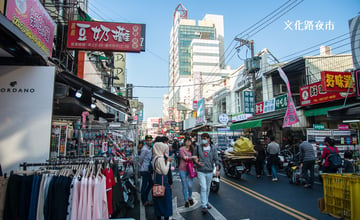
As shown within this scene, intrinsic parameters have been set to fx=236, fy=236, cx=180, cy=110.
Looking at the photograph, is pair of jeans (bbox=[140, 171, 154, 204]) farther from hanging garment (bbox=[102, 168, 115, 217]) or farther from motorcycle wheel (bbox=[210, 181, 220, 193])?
motorcycle wheel (bbox=[210, 181, 220, 193])

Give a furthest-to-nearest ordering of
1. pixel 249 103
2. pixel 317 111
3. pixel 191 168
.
→ pixel 249 103 < pixel 317 111 < pixel 191 168

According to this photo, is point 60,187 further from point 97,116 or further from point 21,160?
point 97,116

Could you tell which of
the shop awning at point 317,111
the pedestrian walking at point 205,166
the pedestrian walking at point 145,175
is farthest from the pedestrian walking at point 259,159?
the pedestrian walking at point 145,175

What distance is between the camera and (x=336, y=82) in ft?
36.9

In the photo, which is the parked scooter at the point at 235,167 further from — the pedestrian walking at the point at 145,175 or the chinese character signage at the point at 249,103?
the chinese character signage at the point at 249,103

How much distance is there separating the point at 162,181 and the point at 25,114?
3658 millimetres

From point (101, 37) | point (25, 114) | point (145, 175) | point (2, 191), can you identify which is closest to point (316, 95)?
point (145, 175)

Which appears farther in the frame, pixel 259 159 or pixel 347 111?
pixel 259 159

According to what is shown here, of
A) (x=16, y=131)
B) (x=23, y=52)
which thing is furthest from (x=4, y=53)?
(x=16, y=131)

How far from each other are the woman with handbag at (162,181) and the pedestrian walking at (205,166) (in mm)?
1220

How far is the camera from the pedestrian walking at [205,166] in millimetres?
5598

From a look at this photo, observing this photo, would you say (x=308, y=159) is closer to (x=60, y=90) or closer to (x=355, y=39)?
(x=60, y=90)

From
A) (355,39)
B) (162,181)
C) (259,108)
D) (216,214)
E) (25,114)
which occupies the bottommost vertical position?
(216,214)

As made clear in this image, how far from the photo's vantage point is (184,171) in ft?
20.0
